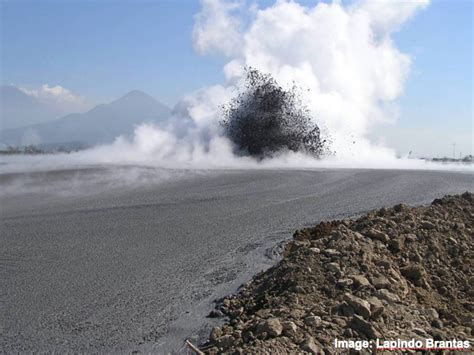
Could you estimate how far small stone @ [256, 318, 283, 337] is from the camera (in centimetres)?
449

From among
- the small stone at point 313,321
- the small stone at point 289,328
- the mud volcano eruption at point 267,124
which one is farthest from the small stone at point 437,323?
the mud volcano eruption at point 267,124

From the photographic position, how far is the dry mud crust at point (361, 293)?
15.0ft

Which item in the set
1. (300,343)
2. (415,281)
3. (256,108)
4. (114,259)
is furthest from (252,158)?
(300,343)

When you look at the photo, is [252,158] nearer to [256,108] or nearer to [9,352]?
[256,108]

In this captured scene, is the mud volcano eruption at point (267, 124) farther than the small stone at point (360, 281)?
Yes

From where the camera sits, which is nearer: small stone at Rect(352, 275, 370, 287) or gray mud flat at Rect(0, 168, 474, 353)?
small stone at Rect(352, 275, 370, 287)

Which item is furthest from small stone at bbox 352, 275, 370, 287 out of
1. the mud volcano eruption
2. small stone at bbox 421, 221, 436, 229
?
the mud volcano eruption

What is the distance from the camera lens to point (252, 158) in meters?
29.5

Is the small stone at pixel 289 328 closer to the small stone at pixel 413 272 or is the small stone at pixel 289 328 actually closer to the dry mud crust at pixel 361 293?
the dry mud crust at pixel 361 293

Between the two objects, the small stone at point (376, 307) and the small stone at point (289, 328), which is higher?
the small stone at point (376, 307)

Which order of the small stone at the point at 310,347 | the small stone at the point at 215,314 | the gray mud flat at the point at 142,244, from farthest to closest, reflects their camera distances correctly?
1. the small stone at the point at 215,314
2. the gray mud flat at the point at 142,244
3. the small stone at the point at 310,347

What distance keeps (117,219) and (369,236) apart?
6476 mm

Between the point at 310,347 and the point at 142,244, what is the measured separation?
18.9 ft

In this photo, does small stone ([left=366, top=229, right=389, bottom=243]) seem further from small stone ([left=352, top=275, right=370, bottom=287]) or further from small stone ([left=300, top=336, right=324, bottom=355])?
small stone ([left=300, top=336, right=324, bottom=355])
